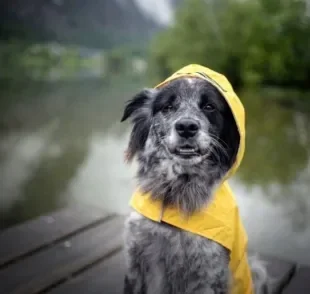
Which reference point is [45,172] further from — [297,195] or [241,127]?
[241,127]

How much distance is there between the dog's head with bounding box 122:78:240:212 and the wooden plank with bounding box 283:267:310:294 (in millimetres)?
663

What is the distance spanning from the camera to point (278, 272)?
1820 mm

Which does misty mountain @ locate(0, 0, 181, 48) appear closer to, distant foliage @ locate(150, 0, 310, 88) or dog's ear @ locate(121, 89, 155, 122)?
distant foliage @ locate(150, 0, 310, 88)

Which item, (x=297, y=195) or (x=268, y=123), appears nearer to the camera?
(x=297, y=195)

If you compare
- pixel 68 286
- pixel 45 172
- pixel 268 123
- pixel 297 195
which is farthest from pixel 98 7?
pixel 68 286

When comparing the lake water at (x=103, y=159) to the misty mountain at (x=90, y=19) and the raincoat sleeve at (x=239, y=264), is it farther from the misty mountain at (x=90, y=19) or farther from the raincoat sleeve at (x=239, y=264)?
the raincoat sleeve at (x=239, y=264)

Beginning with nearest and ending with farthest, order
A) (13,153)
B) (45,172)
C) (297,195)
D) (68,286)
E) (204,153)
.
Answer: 1. (204,153)
2. (68,286)
3. (297,195)
4. (45,172)
5. (13,153)

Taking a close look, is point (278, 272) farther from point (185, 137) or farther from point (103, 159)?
point (103, 159)

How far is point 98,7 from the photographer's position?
342 centimetres

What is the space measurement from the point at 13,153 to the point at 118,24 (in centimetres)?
158

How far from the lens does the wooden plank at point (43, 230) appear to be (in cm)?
198

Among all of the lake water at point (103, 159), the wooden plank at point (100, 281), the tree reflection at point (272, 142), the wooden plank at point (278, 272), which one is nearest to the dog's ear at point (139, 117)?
the wooden plank at point (100, 281)

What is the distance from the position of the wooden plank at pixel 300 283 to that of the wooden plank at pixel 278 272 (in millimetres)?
23

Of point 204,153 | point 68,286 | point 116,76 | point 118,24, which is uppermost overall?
point 118,24
